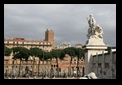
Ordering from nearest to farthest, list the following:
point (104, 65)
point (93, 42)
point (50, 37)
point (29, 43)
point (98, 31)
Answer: point (104, 65) → point (93, 42) → point (98, 31) → point (29, 43) → point (50, 37)

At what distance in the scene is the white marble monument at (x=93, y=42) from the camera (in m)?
18.9

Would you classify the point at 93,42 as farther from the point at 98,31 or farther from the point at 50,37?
the point at 50,37

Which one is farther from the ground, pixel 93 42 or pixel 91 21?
pixel 91 21

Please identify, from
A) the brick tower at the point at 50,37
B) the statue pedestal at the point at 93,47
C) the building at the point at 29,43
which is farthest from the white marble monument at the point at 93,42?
the brick tower at the point at 50,37

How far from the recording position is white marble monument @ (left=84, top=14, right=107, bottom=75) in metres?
18.9

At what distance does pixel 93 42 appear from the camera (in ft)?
62.1

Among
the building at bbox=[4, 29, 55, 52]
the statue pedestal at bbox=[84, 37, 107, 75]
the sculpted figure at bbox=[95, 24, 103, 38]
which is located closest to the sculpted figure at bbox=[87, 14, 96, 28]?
the sculpted figure at bbox=[95, 24, 103, 38]

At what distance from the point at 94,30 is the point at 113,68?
578cm

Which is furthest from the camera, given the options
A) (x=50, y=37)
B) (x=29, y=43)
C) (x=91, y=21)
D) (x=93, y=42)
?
(x=50, y=37)

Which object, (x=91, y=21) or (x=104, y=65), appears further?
(x=91, y=21)

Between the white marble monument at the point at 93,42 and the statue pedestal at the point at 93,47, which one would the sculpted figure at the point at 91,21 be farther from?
the statue pedestal at the point at 93,47

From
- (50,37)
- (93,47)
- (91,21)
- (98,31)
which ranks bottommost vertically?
(93,47)

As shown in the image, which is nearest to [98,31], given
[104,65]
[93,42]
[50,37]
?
[93,42]
